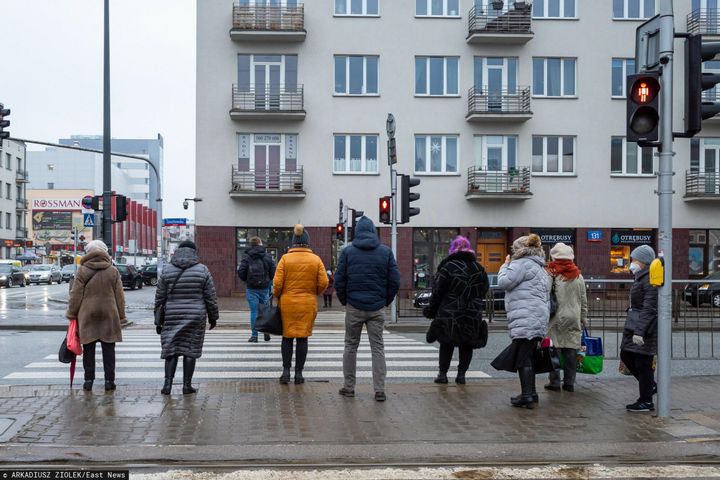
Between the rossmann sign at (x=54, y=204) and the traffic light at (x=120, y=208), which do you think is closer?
the traffic light at (x=120, y=208)

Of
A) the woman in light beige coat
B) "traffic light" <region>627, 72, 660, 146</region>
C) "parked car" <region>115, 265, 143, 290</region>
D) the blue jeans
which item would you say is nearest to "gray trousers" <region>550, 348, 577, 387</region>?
the woman in light beige coat

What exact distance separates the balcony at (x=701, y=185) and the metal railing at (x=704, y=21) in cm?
602

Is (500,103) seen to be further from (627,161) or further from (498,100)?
(627,161)

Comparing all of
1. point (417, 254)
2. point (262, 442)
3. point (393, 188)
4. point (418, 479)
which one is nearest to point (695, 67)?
point (418, 479)

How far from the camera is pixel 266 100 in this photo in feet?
105

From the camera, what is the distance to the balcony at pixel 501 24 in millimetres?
31734

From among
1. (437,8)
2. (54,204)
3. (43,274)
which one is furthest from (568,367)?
(54,204)

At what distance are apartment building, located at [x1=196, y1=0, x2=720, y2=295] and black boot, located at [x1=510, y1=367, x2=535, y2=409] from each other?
942 inches

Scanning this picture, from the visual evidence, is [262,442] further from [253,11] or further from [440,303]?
[253,11]

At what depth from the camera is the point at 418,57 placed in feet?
107

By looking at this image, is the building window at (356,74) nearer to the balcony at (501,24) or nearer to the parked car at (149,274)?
the balcony at (501,24)

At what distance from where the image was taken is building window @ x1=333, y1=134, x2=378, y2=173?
32406 mm

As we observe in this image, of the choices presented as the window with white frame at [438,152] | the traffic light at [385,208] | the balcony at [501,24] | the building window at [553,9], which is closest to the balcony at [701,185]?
the building window at [553,9]

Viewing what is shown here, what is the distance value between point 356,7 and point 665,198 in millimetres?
27139
